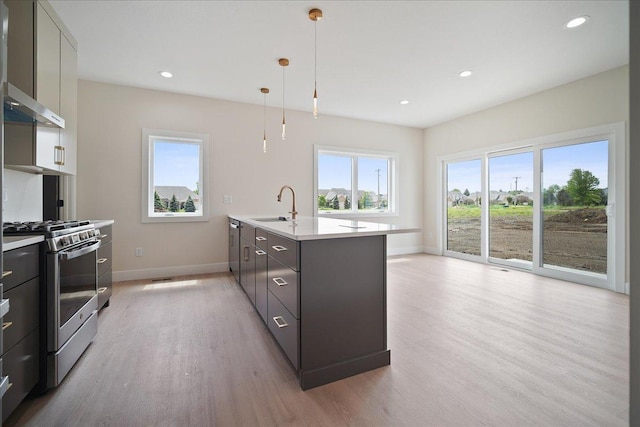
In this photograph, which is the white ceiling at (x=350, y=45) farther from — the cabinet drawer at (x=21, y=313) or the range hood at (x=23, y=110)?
the cabinet drawer at (x=21, y=313)

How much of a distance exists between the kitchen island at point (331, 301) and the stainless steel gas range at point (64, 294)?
4.16 feet

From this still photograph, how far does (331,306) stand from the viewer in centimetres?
177

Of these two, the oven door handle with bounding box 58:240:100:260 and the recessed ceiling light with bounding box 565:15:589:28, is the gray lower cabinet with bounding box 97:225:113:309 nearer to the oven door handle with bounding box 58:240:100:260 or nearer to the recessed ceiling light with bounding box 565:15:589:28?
the oven door handle with bounding box 58:240:100:260

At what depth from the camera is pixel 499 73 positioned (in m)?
3.67

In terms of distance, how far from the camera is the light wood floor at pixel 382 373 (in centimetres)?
147

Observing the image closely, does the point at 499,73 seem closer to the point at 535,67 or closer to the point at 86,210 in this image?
the point at 535,67

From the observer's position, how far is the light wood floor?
1475 mm

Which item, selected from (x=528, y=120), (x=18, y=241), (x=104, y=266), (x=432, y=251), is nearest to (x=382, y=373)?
(x=18, y=241)

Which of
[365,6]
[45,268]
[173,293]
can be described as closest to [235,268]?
[173,293]

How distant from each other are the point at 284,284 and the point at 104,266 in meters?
2.12

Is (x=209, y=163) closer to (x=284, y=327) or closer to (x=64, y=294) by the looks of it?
(x=64, y=294)

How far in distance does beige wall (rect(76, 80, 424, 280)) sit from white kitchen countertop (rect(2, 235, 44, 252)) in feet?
8.71

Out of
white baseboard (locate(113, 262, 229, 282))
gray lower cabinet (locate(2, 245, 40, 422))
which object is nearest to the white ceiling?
gray lower cabinet (locate(2, 245, 40, 422))

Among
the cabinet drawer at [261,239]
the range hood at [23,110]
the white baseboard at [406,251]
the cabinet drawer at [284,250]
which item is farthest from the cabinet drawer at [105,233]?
the white baseboard at [406,251]
